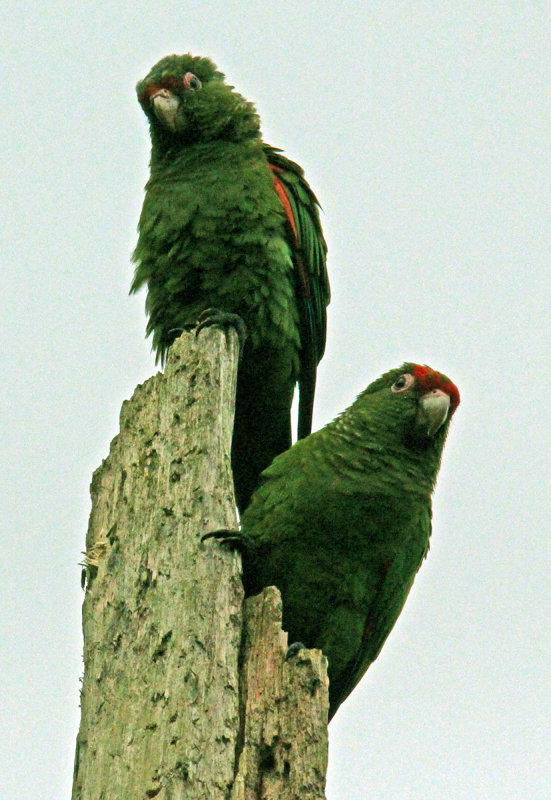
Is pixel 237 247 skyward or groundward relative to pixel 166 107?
groundward

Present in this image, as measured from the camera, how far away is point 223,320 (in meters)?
5.28

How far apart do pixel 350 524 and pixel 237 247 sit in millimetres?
1683

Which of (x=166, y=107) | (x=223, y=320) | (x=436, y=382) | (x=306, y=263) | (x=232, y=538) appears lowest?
(x=232, y=538)

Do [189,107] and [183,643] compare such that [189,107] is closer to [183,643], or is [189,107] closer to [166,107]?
[166,107]

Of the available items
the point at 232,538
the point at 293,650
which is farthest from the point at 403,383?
the point at 293,650

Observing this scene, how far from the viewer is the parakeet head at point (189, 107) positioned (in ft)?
19.6

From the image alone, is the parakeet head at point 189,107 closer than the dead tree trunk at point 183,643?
No

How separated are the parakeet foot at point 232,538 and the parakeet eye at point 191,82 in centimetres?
297

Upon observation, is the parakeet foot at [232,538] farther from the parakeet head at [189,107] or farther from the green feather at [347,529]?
the parakeet head at [189,107]

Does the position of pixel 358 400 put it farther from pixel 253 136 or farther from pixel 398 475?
pixel 253 136

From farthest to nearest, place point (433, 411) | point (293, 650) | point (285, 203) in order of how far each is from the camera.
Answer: point (285, 203), point (433, 411), point (293, 650)

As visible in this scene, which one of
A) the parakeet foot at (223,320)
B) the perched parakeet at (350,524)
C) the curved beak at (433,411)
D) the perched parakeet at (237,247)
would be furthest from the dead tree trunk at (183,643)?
the curved beak at (433,411)

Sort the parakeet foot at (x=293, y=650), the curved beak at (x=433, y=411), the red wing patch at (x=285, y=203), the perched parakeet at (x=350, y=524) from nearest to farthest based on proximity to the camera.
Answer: the parakeet foot at (x=293, y=650) < the perched parakeet at (x=350, y=524) < the curved beak at (x=433, y=411) < the red wing patch at (x=285, y=203)

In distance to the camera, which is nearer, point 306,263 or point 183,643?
point 183,643
